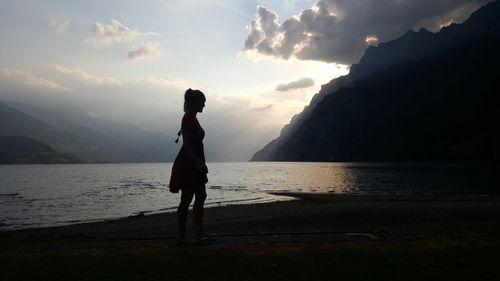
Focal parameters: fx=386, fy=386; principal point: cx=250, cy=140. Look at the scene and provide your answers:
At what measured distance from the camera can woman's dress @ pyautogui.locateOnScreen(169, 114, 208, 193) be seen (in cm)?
826

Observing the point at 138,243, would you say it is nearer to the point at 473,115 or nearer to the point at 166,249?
the point at 166,249

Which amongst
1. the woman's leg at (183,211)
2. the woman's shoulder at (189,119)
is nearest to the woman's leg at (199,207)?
the woman's leg at (183,211)

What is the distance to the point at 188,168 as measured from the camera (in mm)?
8289

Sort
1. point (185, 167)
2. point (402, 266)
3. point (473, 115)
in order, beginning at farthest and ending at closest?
point (473, 115), point (185, 167), point (402, 266)

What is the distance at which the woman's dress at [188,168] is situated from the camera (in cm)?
826

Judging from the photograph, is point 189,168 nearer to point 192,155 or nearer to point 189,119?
point 192,155

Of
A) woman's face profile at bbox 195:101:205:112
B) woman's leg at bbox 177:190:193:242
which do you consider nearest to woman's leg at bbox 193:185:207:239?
woman's leg at bbox 177:190:193:242

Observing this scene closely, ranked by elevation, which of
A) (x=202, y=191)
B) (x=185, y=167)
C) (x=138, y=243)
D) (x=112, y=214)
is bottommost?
(x=112, y=214)

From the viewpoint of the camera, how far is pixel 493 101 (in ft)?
631

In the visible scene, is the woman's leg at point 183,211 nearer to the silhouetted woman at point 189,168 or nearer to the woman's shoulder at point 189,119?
the silhouetted woman at point 189,168

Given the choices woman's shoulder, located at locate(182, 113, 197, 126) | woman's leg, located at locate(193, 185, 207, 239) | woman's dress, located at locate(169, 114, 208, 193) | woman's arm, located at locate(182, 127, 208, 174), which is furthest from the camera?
woman's leg, located at locate(193, 185, 207, 239)

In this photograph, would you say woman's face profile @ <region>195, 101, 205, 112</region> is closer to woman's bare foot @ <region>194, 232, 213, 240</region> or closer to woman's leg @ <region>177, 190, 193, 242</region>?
woman's leg @ <region>177, 190, 193, 242</region>

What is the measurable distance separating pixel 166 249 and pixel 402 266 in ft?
14.4

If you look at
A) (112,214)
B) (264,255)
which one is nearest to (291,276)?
(264,255)
